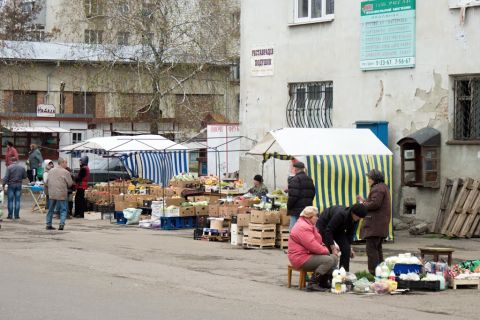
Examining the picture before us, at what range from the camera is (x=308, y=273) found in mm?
15469

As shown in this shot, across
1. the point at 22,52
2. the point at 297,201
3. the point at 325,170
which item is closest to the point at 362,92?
the point at 325,170

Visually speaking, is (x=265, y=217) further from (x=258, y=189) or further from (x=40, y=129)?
(x=40, y=129)

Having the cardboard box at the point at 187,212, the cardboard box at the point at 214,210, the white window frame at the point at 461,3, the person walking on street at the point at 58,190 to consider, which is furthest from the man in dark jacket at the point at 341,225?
the cardboard box at the point at 187,212

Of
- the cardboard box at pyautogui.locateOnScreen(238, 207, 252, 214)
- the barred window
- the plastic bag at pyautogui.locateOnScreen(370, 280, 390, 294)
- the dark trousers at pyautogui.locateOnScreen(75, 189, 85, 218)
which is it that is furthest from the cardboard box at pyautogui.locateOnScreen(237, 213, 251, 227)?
the barred window

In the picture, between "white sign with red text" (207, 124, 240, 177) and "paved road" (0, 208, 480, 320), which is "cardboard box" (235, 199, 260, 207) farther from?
"white sign with red text" (207, 124, 240, 177)

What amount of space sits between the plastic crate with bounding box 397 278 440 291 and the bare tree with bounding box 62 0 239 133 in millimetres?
30068

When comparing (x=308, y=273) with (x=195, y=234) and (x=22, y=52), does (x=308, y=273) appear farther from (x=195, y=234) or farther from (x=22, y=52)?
(x=22, y=52)

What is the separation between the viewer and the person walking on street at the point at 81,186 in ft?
94.5

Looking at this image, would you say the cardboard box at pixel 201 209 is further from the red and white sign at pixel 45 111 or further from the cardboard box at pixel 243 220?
the red and white sign at pixel 45 111

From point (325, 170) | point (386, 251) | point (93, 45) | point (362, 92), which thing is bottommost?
point (386, 251)

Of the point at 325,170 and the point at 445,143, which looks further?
the point at 445,143

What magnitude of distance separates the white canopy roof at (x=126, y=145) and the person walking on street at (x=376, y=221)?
1481cm

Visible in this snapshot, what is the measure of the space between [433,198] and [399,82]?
2979 mm

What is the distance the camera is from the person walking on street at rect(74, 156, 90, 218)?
28797 mm
